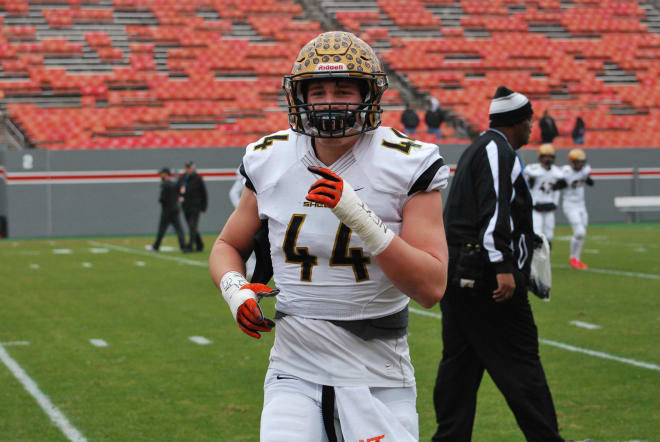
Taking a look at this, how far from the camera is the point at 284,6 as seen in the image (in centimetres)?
2942

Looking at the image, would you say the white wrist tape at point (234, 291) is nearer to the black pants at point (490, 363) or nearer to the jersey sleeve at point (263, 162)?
the jersey sleeve at point (263, 162)

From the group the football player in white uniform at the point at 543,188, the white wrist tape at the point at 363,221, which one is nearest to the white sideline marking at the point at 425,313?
the football player in white uniform at the point at 543,188

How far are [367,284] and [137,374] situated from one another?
4537mm

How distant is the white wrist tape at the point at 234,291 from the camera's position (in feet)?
8.60

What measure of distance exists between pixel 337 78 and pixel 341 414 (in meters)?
0.97

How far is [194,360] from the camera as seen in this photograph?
7340mm

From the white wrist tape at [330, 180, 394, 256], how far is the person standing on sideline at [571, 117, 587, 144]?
23394 millimetres

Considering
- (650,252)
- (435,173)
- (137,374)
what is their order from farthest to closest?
(650,252), (137,374), (435,173)

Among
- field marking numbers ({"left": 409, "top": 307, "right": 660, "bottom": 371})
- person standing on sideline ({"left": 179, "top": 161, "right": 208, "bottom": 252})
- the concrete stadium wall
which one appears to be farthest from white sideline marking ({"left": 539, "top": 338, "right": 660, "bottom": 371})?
the concrete stadium wall

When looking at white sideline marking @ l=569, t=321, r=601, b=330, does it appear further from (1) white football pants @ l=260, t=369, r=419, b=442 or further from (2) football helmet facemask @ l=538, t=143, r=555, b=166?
(1) white football pants @ l=260, t=369, r=419, b=442

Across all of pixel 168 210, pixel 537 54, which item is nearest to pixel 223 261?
pixel 168 210

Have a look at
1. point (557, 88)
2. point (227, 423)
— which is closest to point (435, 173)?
point (227, 423)

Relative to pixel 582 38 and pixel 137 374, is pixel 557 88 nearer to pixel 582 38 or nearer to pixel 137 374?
pixel 582 38

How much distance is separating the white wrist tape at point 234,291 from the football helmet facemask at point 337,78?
18.7 inches
